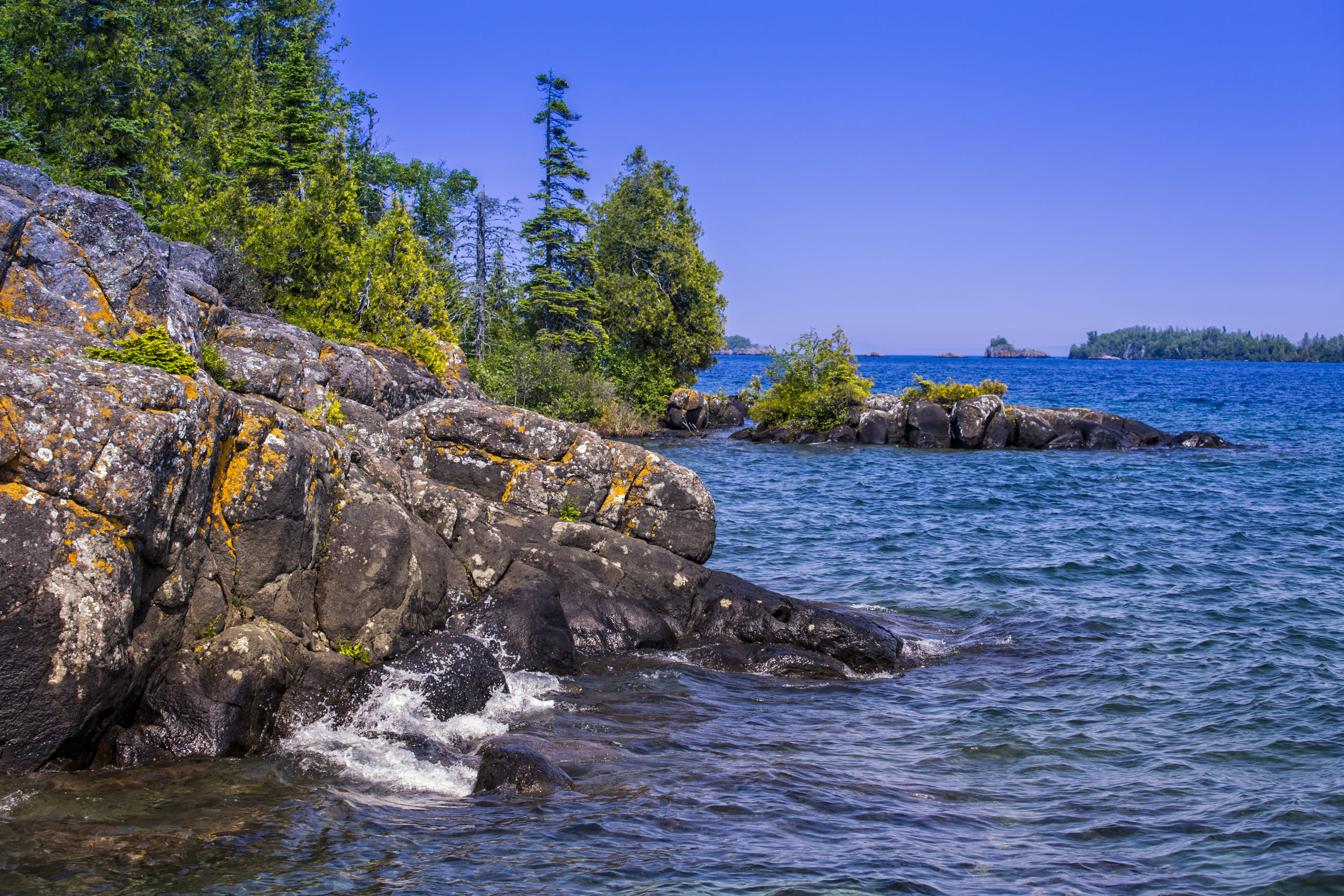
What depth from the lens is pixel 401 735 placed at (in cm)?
966

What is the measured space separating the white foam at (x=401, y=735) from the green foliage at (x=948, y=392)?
40520 millimetres

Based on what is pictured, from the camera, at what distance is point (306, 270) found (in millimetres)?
26625

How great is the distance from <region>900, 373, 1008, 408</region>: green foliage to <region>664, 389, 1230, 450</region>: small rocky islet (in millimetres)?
501

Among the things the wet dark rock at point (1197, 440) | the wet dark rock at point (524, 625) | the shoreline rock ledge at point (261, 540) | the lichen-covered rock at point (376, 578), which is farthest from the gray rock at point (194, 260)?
the wet dark rock at point (1197, 440)

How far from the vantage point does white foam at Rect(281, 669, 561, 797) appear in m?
8.92

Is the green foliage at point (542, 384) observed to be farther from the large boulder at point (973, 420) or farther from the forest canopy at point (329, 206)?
the large boulder at point (973, 420)

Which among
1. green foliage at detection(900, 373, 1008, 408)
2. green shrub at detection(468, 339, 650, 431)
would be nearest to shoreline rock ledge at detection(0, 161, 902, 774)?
green shrub at detection(468, 339, 650, 431)

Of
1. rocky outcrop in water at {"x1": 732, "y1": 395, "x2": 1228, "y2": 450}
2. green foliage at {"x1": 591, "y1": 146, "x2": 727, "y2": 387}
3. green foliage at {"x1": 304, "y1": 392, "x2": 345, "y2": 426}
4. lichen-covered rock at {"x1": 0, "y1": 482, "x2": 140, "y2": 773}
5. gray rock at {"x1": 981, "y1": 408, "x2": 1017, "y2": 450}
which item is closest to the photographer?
lichen-covered rock at {"x1": 0, "y1": 482, "x2": 140, "y2": 773}

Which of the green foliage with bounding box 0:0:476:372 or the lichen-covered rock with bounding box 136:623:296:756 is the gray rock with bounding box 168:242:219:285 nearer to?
the green foliage with bounding box 0:0:476:372

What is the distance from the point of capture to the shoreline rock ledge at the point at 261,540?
825cm

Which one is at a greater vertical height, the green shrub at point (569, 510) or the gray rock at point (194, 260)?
the gray rock at point (194, 260)

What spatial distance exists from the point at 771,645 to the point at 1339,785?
7.42 m

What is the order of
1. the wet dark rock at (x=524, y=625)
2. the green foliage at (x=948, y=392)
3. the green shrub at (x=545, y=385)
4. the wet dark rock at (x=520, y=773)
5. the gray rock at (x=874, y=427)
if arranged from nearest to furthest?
the wet dark rock at (x=520, y=773)
the wet dark rock at (x=524, y=625)
the green shrub at (x=545, y=385)
the gray rock at (x=874, y=427)
the green foliage at (x=948, y=392)

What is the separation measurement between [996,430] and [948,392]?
13.9ft
